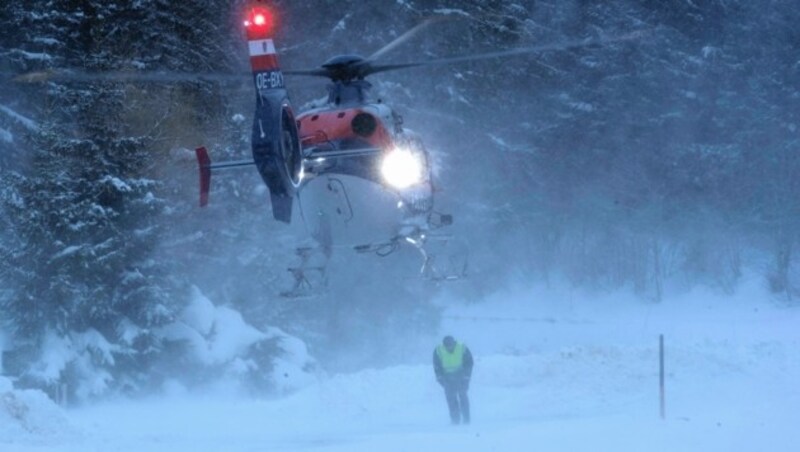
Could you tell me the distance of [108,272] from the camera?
24203 millimetres

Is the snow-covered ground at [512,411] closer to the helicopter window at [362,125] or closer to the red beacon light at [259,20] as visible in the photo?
the helicopter window at [362,125]

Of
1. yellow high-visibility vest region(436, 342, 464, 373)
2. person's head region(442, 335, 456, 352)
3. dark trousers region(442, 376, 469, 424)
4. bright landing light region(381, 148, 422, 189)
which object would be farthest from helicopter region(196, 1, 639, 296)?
dark trousers region(442, 376, 469, 424)

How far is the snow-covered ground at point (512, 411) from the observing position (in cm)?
1415

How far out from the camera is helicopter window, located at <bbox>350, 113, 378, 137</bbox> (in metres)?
14.2

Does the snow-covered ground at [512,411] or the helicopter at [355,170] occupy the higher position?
the helicopter at [355,170]

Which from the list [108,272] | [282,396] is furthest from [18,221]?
[282,396]

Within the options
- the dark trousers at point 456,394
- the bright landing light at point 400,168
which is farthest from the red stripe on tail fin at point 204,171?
the dark trousers at point 456,394

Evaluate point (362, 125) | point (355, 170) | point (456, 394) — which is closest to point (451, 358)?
point (456, 394)

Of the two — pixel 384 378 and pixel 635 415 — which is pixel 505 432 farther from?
pixel 384 378

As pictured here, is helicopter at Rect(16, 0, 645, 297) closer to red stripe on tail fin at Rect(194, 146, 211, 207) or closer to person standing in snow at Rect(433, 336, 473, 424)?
red stripe on tail fin at Rect(194, 146, 211, 207)

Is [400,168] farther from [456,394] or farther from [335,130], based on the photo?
[456,394]

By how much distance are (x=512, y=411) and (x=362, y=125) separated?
732cm

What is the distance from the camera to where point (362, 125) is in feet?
46.6

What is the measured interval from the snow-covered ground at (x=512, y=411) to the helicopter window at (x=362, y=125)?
3.97 meters
